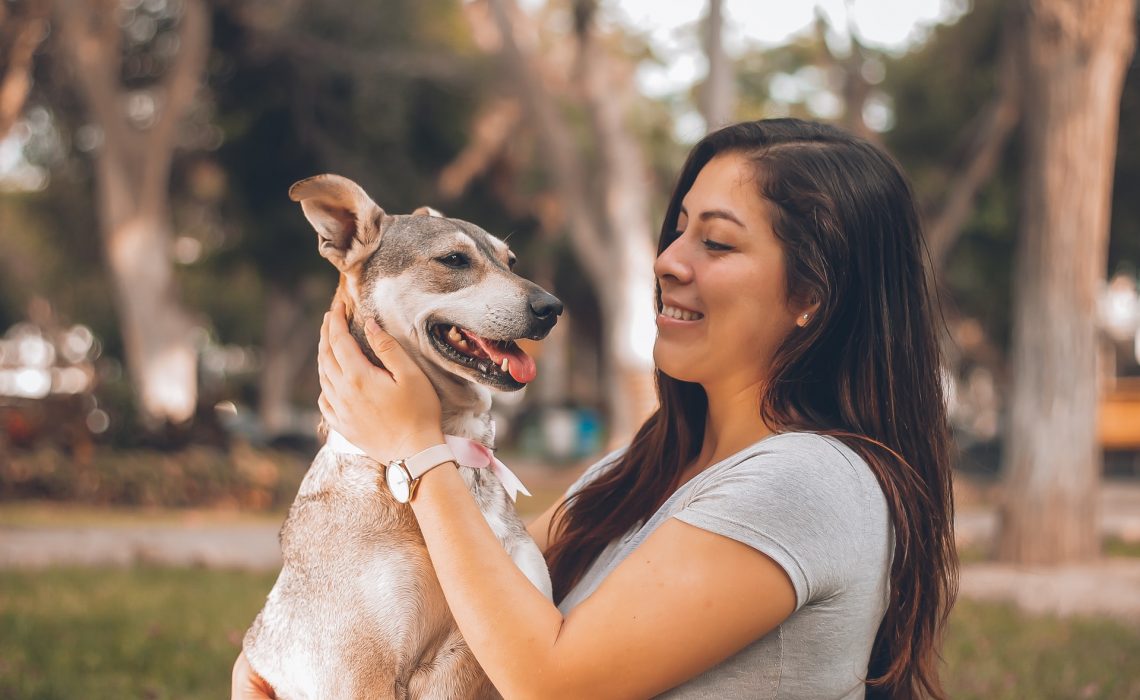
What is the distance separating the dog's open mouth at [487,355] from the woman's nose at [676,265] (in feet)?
1.33

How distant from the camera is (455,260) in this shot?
2887 mm

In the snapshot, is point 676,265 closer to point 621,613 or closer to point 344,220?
point 621,613

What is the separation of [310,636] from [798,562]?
3.60 ft

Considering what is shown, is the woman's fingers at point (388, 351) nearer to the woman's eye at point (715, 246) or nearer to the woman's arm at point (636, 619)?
the woman's arm at point (636, 619)

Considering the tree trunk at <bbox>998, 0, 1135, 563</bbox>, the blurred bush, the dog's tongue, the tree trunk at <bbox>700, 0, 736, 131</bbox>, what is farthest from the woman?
the blurred bush

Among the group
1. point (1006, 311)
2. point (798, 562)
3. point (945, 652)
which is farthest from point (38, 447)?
point (1006, 311)

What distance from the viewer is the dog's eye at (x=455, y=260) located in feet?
9.39

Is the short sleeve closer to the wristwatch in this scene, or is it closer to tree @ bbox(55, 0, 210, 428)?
the wristwatch

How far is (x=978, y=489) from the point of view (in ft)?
57.3

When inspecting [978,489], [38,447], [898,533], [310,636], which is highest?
[898,533]

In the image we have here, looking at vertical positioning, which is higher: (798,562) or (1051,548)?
(798,562)

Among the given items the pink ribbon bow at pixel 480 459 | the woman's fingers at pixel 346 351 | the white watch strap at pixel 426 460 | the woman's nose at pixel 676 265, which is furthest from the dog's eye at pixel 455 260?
the white watch strap at pixel 426 460

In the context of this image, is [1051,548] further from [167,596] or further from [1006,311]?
[1006,311]

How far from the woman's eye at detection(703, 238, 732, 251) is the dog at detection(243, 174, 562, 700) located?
0.49 meters
